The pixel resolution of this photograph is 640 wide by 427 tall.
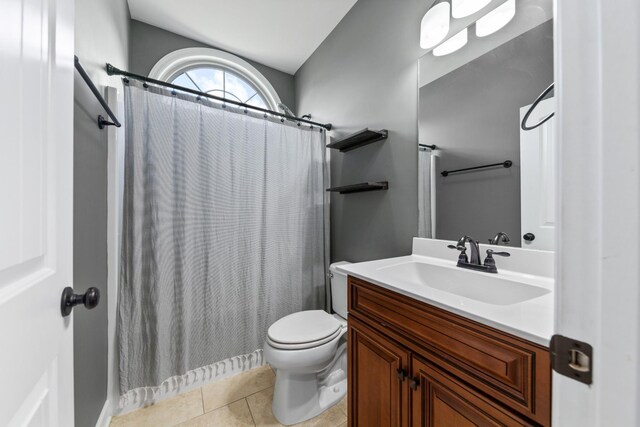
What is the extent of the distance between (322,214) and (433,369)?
1.44 m

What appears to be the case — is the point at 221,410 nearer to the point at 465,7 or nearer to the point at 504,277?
the point at 504,277

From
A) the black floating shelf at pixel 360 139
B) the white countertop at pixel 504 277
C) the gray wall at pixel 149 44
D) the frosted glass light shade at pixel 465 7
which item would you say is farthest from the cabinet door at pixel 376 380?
the gray wall at pixel 149 44

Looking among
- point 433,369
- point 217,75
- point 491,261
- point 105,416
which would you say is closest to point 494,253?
point 491,261

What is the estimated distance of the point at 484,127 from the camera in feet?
3.71

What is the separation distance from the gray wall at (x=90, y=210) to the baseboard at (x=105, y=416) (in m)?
0.04

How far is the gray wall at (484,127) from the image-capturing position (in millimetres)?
991

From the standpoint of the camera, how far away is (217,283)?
64.6 inches

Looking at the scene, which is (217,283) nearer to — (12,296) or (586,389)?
(12,296)

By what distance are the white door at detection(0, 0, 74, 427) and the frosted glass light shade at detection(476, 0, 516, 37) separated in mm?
1512

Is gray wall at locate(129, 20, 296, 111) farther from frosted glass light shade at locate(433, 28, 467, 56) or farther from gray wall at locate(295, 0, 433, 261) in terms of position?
frosted glass light shade at locate(433, 28, 467, 56)

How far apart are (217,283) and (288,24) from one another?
211 centimetres

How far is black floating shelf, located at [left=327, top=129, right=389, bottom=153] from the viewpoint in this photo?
1578 mm

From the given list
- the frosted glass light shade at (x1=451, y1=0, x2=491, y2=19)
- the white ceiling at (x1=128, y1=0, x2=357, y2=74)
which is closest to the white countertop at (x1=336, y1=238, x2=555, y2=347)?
the frosted glass light shade at (x1=451, y1=0, x2=491, y2=19)

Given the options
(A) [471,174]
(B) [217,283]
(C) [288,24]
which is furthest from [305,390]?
(C) [288,24]
